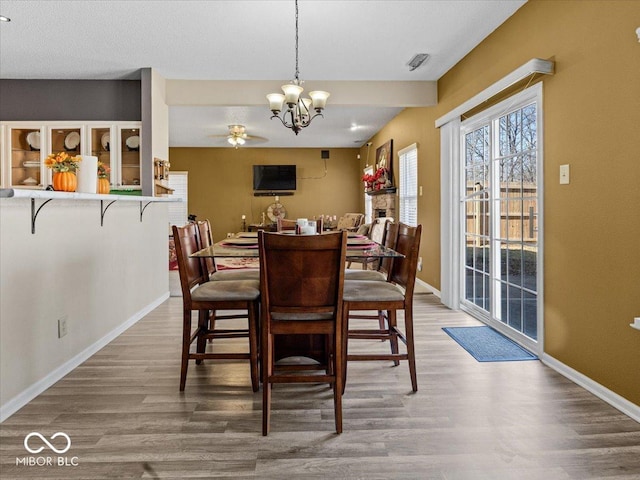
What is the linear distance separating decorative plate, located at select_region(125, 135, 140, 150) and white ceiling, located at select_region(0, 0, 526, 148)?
2.21 ft

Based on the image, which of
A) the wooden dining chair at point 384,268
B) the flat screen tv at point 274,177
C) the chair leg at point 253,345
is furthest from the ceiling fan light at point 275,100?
the flat screen tv at point 274,177

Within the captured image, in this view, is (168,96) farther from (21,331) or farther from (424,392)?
(424,392)

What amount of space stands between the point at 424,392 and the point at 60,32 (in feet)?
13.1

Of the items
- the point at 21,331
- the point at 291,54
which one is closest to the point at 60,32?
the point at 291,54

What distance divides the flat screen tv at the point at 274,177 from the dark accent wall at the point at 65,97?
504cm

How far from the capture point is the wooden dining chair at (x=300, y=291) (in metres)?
2.02

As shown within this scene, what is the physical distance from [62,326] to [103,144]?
296 cm

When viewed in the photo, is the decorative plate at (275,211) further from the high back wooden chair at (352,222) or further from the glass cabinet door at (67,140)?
the glass cabinet door at (67,140)

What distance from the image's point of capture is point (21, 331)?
2318mm

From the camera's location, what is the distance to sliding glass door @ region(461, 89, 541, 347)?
328 centimetres

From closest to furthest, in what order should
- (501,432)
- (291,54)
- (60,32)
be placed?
(501,432)
(60,32)
(291,54)

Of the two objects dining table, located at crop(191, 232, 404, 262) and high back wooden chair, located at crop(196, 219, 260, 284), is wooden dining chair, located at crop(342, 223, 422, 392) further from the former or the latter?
high back wooden chair, located at crop(196, 219, 260, 284)

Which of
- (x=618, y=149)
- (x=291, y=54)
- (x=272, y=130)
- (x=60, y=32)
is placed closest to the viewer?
(x=618, y=149)

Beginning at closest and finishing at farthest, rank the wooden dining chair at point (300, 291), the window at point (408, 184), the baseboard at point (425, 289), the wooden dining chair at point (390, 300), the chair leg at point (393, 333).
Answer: the wooden dining chair at point (300, 291) < the wooden dining chair at point (390, 300) < the chair leg at point (393, 333) < the baseboard at point (425, 289) < the window at point (408, 184)
